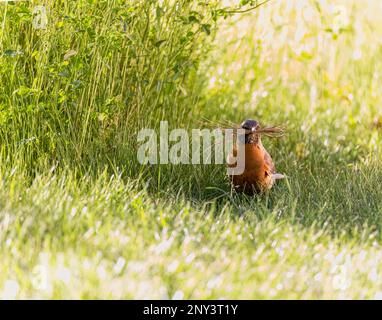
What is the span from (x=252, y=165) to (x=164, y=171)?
52cm

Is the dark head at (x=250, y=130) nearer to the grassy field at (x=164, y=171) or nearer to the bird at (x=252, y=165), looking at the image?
the bird at (x=252, y=165)

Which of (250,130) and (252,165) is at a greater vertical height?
(250,130)

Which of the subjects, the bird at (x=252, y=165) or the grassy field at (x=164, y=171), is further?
the bird at (x=252, y=165)

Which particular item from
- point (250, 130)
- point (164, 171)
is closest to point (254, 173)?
point (250, 130)

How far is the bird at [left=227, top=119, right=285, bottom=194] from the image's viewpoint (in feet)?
13.3

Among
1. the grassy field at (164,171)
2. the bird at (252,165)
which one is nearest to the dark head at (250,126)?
the bird at (252,165)

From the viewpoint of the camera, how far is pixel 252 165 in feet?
13.5

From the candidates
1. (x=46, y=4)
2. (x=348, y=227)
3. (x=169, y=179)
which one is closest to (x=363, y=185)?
(x=348, y=227)

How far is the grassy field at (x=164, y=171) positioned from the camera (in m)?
2.96

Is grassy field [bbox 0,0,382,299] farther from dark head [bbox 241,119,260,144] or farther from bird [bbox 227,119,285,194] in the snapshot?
dark head [bbox 241,119,260,144]

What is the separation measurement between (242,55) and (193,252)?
9.35 ft

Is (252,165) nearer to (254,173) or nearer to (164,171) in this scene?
(254,173)

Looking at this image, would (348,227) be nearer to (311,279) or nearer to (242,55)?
(311,279)

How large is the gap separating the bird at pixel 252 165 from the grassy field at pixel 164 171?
7 centimetres
